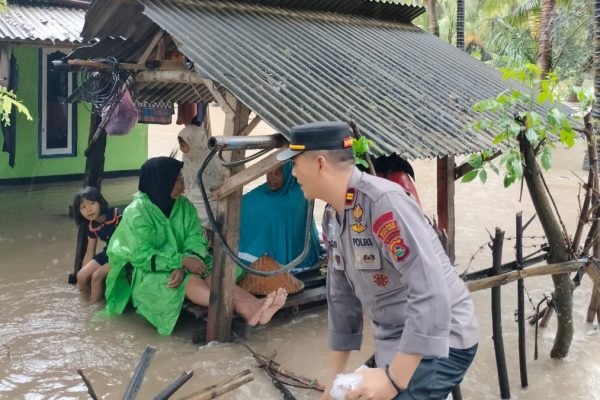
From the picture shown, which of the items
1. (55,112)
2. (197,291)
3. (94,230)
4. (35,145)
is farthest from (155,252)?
(55,112)

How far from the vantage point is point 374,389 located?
2.12 meters

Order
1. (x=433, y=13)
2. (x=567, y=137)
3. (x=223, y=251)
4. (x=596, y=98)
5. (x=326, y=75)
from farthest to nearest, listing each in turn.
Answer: (x=433, y=13) → (x=596, y=98) → (x=326, y=75) → (x=223, y=251) → (x=567, y=137)

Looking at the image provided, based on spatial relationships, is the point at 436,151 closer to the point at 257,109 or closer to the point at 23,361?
the point at 257,109

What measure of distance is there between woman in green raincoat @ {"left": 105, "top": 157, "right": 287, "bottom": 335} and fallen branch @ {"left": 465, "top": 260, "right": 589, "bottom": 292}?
6.42 feet

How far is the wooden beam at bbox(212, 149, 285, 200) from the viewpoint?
14.1 ft

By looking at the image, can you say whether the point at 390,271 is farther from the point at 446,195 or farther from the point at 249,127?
the point at 446,195

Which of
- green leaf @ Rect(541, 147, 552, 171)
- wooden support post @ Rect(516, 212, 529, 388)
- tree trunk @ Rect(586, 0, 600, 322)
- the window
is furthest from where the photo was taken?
the window

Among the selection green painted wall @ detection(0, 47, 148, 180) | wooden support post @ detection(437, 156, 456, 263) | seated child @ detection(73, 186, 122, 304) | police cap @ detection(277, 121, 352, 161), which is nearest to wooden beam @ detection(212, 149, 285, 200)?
police cap @ detection(277, 121, 352, 161)

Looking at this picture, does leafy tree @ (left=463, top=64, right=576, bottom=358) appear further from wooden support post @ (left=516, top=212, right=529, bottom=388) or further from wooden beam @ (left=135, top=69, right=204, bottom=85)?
wooden beam @ (left=135, top=69, right=204, bottom=85)

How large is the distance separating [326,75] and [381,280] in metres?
3.16

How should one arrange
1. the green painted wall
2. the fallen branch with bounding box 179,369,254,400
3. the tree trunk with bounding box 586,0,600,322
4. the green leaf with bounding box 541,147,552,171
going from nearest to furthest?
the fallen branch with bounding box 179,369,254,400, the green leaf with bounding box 541,147,552,171, the tree trunk with bounding box 586,0,600,322, the green painted wall

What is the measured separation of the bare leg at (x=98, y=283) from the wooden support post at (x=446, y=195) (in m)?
3.52

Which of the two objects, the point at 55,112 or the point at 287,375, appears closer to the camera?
the point at 287,375

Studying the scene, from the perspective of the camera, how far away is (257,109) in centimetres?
412
